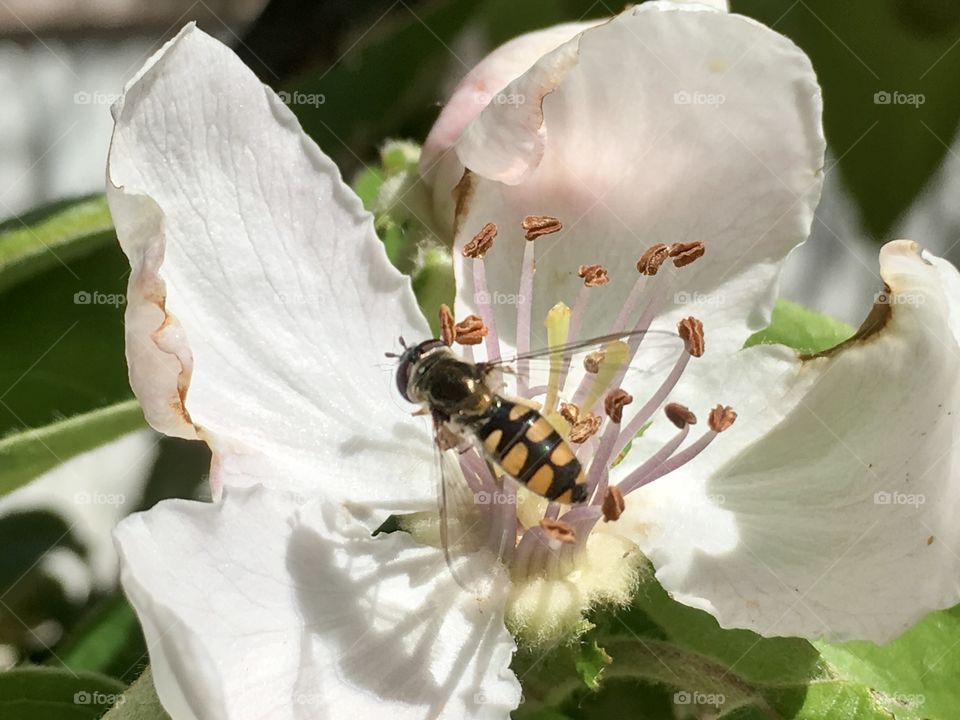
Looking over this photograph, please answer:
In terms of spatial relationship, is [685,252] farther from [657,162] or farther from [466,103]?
[466,103]

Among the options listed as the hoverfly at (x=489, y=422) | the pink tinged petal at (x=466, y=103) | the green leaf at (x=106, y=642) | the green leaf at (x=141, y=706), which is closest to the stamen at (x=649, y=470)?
the hoverfly at (x=489, y=422)

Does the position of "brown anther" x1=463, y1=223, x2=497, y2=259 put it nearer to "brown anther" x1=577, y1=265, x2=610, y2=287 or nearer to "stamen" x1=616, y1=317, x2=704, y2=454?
"brown anther" x1=577, y1=265, x2=610, y2=287

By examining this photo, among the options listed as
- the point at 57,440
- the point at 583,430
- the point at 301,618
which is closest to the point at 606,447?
the point at 583,430

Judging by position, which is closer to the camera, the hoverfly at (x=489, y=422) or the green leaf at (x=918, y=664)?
the hoverfly at (x=489, y=422)

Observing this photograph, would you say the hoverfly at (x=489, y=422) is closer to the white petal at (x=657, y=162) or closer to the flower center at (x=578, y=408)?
the flower center at (x=578, y=408)

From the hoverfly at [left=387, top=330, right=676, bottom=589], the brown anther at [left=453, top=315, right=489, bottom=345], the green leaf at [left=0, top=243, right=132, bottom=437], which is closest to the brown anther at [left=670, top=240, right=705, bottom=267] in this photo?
the hoverfly at [left=387, top=330, right=676, bottom=589]

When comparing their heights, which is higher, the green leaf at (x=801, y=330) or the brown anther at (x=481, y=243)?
the brown anther at (x=481, y=243)
